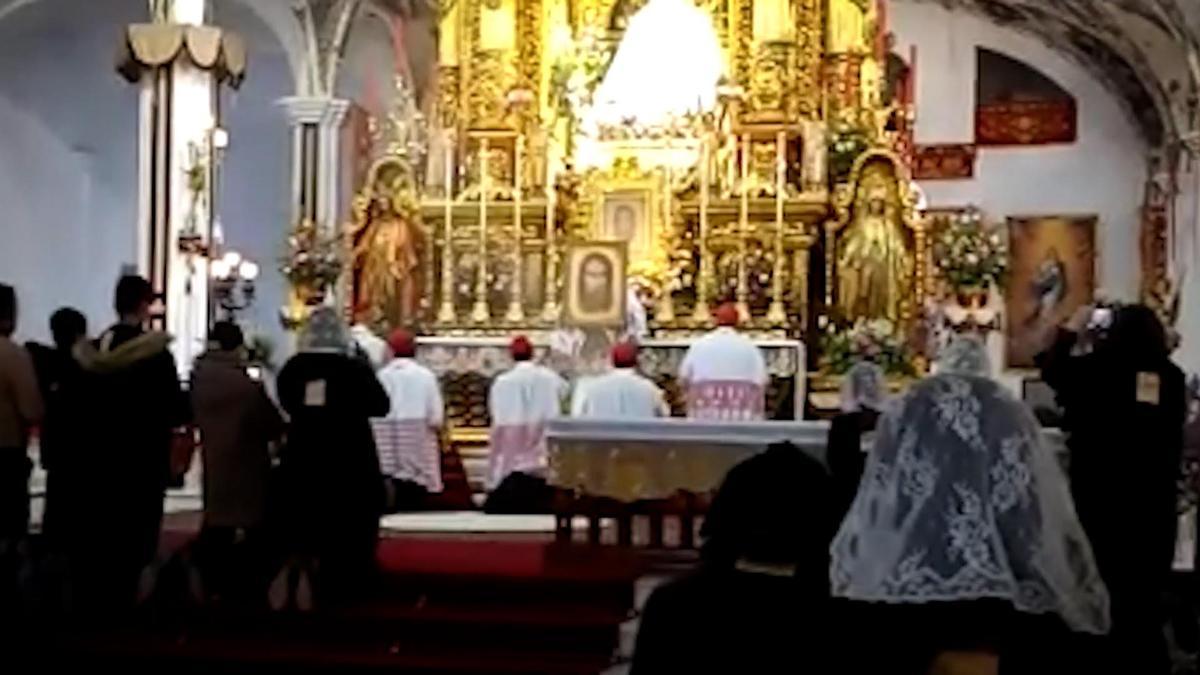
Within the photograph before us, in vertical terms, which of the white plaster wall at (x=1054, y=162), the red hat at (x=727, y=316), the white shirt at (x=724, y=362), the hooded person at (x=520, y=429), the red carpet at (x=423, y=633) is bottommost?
the red carpet at (x=423, y=633)

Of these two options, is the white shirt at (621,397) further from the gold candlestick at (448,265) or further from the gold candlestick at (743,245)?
the gold candlestick at (448,265)

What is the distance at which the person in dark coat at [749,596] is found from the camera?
3.84 metres

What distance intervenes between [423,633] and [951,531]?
3.59m

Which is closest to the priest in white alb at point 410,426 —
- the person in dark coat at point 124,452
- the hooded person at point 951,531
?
the person in dark coat at point 124,452

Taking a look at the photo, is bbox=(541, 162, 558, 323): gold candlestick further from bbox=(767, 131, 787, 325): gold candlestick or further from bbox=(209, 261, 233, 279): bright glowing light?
bbox=(209, 261, 233, 279): bright glowing light

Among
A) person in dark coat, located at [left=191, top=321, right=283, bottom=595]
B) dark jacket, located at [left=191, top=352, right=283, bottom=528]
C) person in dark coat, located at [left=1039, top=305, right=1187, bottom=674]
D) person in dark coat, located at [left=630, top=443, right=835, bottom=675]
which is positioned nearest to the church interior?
person in dark coat, located at [left=191, top=321, right=283, bottom=595]

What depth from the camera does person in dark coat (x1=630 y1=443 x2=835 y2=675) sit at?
12.6 feet

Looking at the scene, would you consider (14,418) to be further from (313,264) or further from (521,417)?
(313,264)

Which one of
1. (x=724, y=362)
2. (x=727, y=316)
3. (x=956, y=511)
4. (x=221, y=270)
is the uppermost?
(x=221, y=270)

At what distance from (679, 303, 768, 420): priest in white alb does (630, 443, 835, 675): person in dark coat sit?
1011 cm

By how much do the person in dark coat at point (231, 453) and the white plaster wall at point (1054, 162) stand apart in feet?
49.2

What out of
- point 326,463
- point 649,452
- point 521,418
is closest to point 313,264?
point 521,418

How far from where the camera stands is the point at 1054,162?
23.3 meters

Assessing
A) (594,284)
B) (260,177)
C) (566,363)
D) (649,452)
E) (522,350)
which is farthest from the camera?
(260,177)
